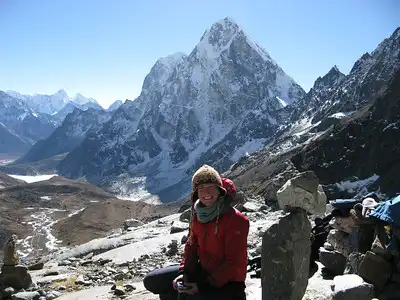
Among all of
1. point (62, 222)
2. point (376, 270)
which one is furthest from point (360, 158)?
point (62, 222)

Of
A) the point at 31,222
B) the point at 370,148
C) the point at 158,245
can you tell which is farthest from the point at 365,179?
the point at 31,222

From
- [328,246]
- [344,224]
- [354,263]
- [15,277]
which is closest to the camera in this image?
[354,263]

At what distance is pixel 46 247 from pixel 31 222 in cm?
5229

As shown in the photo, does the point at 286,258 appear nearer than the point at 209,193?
No

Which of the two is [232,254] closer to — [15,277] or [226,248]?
[226,248]

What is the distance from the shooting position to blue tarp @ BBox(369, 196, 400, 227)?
7.65 metres

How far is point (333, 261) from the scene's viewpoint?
9562 mm

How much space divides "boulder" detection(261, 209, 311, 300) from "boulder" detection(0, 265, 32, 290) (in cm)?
905

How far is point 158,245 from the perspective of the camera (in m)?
20.0

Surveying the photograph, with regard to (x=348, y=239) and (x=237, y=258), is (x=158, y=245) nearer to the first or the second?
(x=348, y=239)

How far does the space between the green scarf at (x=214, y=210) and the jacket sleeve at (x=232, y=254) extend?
0.30 meters

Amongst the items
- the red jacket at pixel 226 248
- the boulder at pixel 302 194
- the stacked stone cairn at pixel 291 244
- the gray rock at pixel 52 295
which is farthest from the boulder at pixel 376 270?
the gray rock at pixel 52 295

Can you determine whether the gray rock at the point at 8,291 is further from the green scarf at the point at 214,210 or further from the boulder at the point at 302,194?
the boulder at the point at 302,194

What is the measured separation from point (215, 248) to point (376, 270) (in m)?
2.94
